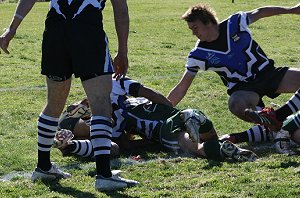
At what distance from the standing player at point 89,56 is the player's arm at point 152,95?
1192 mm

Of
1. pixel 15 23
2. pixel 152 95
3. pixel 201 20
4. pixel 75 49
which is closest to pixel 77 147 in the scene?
pixel 152 95

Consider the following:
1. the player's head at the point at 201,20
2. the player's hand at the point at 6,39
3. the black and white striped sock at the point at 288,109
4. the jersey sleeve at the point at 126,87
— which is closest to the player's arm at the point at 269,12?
the player's head at the point at 201,20

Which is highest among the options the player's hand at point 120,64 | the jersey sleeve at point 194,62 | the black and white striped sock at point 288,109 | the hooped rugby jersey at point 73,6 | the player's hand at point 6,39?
the hooped rugby jersey at point 73,6

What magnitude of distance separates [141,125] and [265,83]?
1.31m

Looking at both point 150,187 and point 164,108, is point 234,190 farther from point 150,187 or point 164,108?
point 164,108

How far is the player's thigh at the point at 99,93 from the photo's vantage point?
5.46m

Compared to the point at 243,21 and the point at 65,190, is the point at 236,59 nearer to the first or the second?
the point at 243,21

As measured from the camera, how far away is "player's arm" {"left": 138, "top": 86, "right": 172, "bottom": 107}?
22.7 feet

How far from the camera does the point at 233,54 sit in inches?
286

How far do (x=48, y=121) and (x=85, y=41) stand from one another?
0.77 meters

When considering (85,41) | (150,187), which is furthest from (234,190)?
(85,41)

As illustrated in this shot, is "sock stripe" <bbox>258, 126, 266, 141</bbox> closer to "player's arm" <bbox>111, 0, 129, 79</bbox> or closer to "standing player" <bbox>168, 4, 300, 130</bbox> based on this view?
"standing player" <bbox>168, 4, 300, 130</bbox>

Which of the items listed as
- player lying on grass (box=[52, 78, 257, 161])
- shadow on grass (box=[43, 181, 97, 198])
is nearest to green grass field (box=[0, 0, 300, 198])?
shadow on grass (box=[43, 181, 97, 198])

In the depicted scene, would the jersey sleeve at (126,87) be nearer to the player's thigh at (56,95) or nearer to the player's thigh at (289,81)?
the player's thigh at (56,95)
